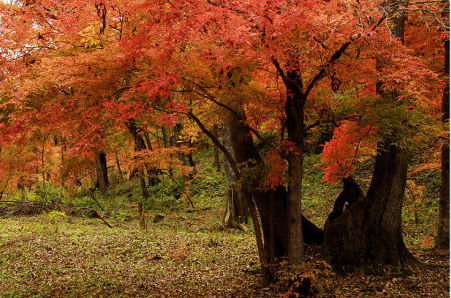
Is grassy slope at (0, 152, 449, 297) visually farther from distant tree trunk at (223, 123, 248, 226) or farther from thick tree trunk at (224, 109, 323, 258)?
thick tree trunk at (224, 109, 323, 258)

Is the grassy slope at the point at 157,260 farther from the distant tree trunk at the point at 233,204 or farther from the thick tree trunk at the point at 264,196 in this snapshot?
the thick tree trunk at the point at 264,196

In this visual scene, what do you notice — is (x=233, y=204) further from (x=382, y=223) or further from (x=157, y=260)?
(x=382, y=223)

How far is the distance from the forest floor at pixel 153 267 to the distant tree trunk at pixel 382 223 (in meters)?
0.30

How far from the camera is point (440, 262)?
6113 millimetres

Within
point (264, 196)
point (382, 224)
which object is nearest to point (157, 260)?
point (264, 196)

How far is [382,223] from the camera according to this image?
590 cm

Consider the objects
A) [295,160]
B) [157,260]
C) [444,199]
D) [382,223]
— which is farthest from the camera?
[157,260]

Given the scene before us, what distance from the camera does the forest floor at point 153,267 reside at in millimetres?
5547

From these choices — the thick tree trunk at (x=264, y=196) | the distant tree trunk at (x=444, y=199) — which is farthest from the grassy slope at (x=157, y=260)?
the thick tree trunk at (x=264, y=196)

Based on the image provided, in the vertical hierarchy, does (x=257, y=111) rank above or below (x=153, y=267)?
above

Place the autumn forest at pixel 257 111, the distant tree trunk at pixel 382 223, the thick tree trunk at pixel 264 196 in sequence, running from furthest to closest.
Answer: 1. the thick tree trunk at pixel 264 196
2. the distant tree trunk at pixel 382 223
3. the autumn forest at pixel 257 111

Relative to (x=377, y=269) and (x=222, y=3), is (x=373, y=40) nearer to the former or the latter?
(x=222, y=3)

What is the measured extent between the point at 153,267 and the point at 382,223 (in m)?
4.58

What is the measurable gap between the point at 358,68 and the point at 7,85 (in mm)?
6013
